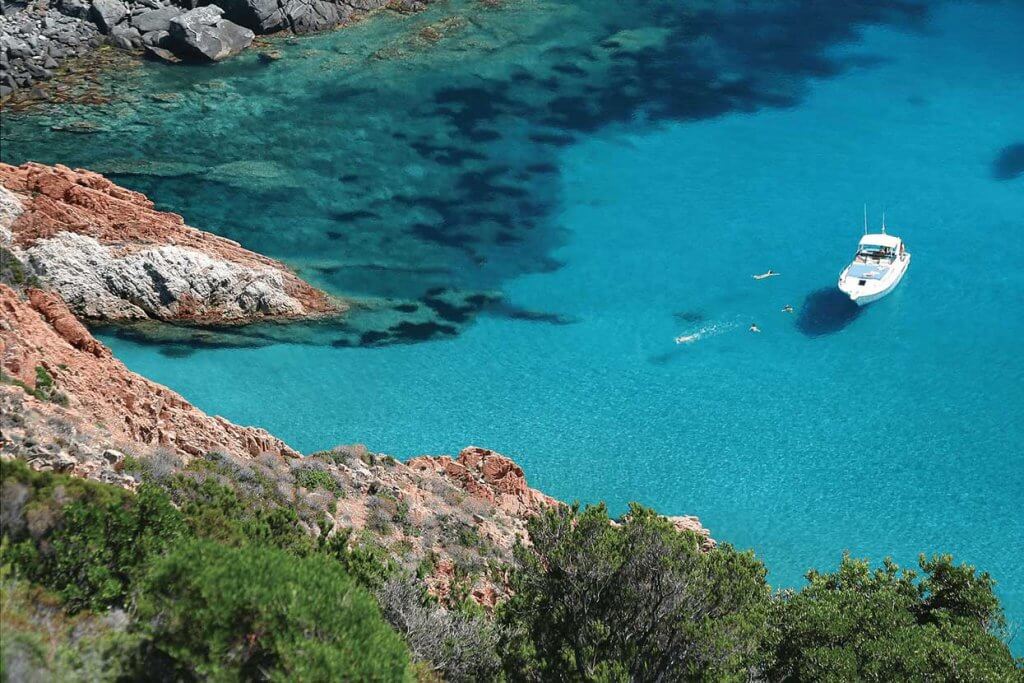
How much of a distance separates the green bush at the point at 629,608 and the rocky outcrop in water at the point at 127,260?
1665 centimetres

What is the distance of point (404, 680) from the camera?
11.1m

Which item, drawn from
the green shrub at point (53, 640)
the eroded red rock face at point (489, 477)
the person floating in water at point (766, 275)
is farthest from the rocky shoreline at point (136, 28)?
the green shrub at point (53, 640)

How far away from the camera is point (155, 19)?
44219 millimetres

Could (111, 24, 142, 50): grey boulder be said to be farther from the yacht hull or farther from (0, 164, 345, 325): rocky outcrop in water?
the yacht hull

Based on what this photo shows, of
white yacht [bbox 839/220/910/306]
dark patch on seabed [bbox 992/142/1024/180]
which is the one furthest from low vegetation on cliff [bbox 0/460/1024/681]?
dark patch on seabed [bbox 992/142/1024/180]

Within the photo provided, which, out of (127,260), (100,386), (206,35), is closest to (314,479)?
(100,386)

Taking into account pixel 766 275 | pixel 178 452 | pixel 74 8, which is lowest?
pixel 766 275

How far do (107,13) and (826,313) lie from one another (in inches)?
1188

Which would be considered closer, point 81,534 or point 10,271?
point 81,534

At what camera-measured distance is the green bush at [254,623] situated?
33.5ft

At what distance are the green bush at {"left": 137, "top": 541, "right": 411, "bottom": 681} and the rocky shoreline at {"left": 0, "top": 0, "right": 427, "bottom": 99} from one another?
115 ft

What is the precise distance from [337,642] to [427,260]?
76.1ft

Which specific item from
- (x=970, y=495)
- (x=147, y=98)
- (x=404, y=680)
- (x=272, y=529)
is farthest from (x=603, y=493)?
(x=147, y=98)

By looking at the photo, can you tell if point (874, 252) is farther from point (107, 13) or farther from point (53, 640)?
point (107, 13)
